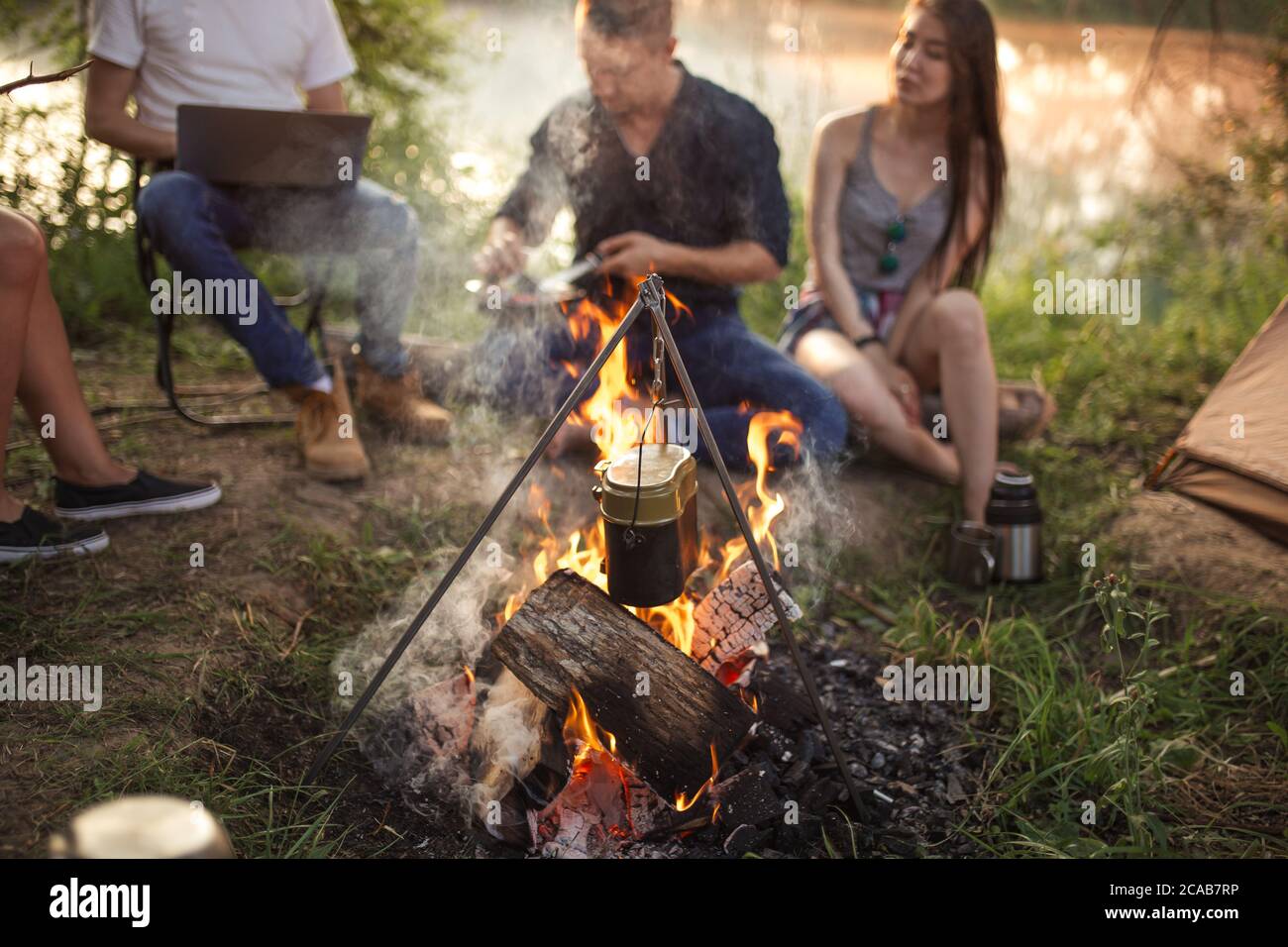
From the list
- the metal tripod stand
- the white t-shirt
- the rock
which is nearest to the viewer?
the metal tripod stand

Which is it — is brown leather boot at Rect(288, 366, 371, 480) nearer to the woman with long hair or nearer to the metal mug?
the woman with long hair

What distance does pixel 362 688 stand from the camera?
9.63 ft

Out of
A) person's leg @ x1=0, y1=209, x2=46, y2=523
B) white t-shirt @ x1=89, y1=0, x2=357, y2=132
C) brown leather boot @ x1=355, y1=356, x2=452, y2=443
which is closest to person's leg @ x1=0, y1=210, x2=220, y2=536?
person's leg @ x1=0, y1=209, x2=46, y2=523

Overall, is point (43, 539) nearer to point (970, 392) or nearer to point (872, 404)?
point (872, 404)

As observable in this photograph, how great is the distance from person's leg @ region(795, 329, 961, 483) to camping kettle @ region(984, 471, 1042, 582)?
0.26 metres

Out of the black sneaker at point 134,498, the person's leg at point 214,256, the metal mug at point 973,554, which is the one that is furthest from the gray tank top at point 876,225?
the black sneaker at point 134,498

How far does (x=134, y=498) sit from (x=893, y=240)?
2952 mm

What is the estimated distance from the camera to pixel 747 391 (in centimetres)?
374

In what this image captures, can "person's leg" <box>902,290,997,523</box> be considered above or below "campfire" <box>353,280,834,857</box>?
above

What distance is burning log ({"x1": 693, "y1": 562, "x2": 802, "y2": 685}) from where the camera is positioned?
2689 millimetres

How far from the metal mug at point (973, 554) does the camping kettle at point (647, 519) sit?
153 centimetres

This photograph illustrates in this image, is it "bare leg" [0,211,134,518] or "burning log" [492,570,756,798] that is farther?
"bare leg" [0,211,134,518]

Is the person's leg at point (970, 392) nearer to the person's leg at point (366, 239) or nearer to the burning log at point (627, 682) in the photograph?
the burning log at point (627, 682)
